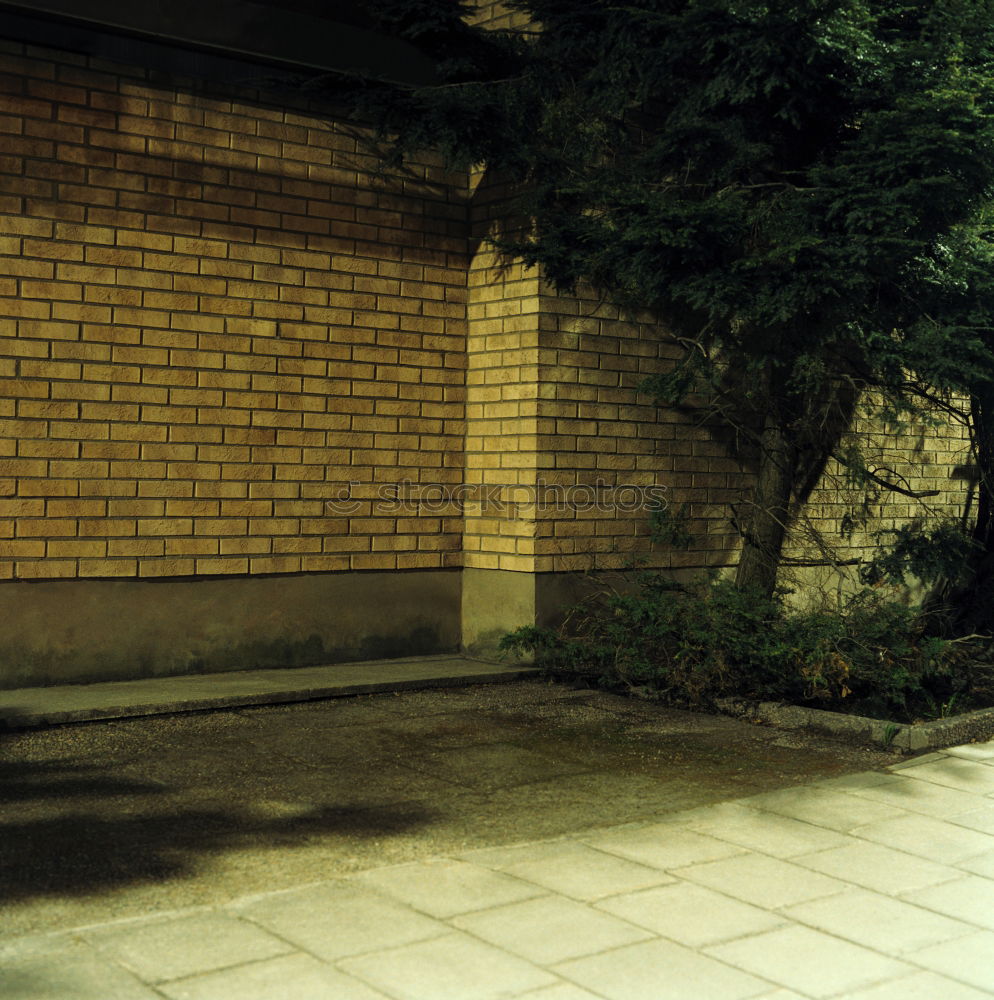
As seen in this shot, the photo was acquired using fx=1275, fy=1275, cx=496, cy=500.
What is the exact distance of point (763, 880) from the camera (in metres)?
4.74

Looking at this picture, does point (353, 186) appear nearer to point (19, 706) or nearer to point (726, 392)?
point (726, 392)

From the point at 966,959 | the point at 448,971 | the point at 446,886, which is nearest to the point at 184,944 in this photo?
the point at 448,971

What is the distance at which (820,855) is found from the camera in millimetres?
5105

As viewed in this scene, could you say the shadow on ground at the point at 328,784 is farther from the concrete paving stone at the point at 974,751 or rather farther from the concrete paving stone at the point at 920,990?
the concrete paving stone at the point at 920,990

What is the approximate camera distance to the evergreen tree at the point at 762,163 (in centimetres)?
722

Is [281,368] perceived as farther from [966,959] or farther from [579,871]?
[966,959]

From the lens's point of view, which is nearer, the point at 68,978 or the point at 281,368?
the point at 68,978

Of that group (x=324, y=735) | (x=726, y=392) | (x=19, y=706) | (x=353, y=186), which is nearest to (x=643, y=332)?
(x=726, y=392)

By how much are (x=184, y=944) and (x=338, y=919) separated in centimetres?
51

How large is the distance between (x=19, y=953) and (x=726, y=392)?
713 centimetres

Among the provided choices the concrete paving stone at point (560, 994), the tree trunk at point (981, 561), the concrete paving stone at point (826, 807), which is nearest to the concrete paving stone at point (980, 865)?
the concrete paving stone at point (826, 807)

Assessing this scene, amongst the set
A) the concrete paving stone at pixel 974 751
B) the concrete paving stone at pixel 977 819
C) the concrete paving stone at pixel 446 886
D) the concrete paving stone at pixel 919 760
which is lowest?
the concrete paving stone at pixel 974 751

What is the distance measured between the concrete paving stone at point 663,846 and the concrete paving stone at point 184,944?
1.60 m

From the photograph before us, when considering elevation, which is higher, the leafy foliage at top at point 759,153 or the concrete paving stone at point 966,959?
the leafy foliage at top at point 759,153
